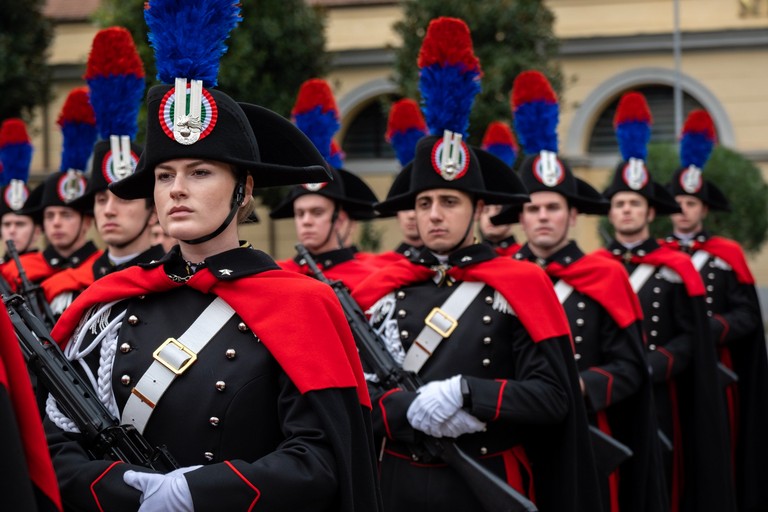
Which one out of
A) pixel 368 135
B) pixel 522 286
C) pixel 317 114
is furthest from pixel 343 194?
pixel 368 135

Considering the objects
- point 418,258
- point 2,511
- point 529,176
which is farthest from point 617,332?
point 2,511

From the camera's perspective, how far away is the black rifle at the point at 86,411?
3.34 m

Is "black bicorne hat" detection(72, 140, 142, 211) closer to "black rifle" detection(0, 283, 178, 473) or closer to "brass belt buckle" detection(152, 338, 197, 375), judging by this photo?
"black rifle" detection(0, 283, 178, 473)

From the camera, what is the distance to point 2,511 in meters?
2.40

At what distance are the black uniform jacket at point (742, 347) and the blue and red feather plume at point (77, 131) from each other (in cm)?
454

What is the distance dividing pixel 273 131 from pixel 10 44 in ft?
46.2

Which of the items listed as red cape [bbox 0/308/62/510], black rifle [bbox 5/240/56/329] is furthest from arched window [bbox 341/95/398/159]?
red cape [bbox 0/308/62/510]

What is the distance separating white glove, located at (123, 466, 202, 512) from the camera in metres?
3.10

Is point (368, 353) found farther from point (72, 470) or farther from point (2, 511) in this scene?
point (2, 511)

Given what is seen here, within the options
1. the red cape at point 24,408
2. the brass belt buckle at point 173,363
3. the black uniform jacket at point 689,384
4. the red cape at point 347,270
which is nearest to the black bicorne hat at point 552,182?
the red cape at point 347,270

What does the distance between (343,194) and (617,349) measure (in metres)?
1.85

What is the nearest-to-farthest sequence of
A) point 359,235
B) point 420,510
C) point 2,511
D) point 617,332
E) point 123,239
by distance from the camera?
1. point 2,511
2. point 420,510
3. point 123,239
4. point 617,332
5. point 359,235

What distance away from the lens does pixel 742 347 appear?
950 cm

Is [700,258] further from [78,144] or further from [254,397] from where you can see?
[254,397]
